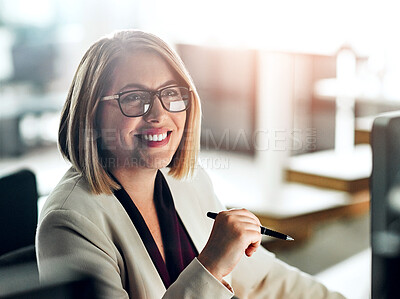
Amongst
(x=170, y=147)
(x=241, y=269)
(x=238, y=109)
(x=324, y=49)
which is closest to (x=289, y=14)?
(x=324, y=49)

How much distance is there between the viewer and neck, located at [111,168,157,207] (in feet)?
3.61

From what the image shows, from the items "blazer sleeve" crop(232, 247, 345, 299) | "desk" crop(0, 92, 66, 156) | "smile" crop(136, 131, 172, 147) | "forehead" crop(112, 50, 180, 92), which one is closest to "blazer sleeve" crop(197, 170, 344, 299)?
"blazer sleeve" crop(232, 247, 345, 299)

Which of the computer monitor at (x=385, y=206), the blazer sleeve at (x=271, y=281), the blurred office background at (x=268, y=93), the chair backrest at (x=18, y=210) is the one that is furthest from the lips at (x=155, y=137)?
the computer monitor at (x=385, y=206)

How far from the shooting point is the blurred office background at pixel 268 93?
1055 mm

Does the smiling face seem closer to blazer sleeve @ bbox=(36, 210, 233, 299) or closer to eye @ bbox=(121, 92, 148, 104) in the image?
eye @ bbox=(121, 92, 148, 104)

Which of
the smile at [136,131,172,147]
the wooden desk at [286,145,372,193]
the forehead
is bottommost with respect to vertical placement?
the wooden desk at [286,145,372,193]

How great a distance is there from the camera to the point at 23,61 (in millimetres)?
1049

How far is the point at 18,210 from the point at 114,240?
0.61 ft

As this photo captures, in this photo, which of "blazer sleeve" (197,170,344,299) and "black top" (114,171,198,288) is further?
"blazer sleeve" (197,170,344,299)

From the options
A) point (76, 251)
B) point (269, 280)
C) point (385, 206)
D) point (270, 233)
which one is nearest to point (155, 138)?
point (76, 251)

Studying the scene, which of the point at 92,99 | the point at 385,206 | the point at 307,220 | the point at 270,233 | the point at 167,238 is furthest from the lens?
the point at 385,206

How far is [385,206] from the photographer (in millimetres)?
1577

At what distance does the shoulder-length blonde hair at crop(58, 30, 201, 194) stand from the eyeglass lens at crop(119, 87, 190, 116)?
0.05m

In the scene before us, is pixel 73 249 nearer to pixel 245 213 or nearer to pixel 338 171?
pixel 245 213
